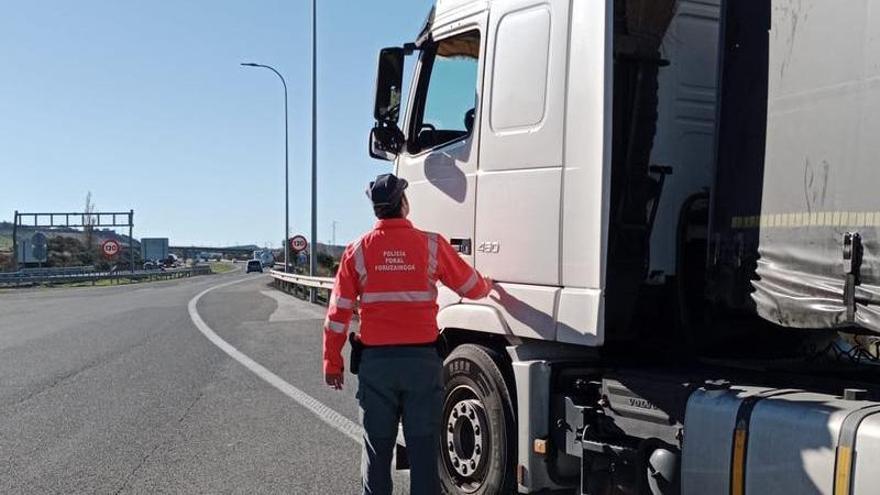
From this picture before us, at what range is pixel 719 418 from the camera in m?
3.21

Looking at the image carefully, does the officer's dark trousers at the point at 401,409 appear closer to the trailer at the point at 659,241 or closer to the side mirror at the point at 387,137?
the trailer at the point at 659,241

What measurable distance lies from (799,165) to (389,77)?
273 centimetres

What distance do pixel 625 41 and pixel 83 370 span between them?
9054mm

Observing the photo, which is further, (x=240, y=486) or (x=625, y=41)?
(x=240, y=486)

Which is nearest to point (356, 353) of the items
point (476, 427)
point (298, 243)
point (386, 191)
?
point (386, 191)

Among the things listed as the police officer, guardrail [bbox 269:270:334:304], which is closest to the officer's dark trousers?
the police officer

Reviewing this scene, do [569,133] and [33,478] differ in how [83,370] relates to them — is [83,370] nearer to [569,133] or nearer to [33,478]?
[33,478]

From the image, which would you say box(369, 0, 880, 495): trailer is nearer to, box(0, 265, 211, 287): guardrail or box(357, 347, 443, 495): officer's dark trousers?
box(357, 347, 443, 495): officer's dark trousers

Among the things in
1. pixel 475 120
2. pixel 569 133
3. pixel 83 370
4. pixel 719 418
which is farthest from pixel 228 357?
pixel 719 418

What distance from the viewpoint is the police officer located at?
4016 millimetres

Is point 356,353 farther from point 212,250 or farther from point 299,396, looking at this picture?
point 212,250

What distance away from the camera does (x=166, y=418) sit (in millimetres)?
7738

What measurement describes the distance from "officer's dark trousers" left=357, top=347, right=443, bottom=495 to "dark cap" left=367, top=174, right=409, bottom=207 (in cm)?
71

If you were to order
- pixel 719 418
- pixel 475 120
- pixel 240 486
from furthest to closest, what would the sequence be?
pixel 240 486 → pixel 475 120 → pixel 719 418
